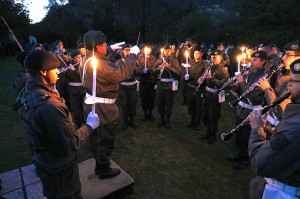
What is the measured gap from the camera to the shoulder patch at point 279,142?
2.03 metres

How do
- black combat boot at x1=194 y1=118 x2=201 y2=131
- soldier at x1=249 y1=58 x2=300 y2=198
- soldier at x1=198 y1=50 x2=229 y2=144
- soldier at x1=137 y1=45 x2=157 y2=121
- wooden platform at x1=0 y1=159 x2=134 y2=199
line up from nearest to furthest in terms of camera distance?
soldier at x1=249 y1=58 x2=300 y2=198 < wooden platform at x1=0 y1=159 x2=134 y2=199 < soldier at x1=198 y1=50 x2=229 y2=144 < black combat boot at x1=194 y1=118 x2=201 y2=131 < soldier at x1=137 y1=45 x2=157 y2=121

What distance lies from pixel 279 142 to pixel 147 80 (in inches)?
274

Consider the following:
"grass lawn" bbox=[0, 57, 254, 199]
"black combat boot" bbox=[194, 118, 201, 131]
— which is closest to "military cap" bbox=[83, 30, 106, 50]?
"grass lawn" bbox=[0, 57, 254, 199]

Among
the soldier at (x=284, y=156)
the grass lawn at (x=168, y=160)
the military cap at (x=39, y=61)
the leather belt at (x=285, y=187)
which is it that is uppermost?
the military cap at (x=39, y=61)

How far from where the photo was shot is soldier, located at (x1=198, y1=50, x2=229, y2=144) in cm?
665

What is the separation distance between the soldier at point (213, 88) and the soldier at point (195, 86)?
76cm

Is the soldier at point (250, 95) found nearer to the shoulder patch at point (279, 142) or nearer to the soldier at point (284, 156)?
the soldier at point (284, 156)

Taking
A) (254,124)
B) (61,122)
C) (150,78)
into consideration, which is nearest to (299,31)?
(150,78)

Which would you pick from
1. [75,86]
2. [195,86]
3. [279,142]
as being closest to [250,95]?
[195,86]

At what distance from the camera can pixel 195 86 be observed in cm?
816

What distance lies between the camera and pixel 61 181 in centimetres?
281

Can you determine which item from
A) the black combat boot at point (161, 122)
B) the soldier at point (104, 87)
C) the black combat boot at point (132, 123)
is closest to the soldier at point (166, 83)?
the black combat boot at point (161, 122)

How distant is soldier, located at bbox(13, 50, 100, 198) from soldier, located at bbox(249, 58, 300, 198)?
2.09 meters

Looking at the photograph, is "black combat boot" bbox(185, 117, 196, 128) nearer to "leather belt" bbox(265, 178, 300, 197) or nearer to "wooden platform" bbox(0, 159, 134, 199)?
"wooden platform" bbox(0, 159, 134, 199)
